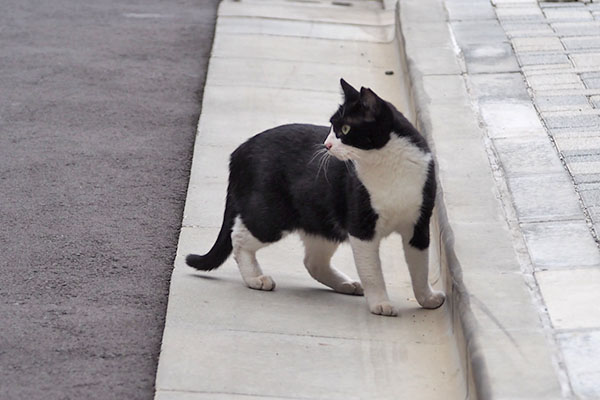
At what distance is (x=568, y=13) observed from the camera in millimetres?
9352

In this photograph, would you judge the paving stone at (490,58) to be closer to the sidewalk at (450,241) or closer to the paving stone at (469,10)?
the sidewalk at (450,241)

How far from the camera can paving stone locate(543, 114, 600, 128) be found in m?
6.87

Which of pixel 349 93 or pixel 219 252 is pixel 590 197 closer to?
pixel 349 93

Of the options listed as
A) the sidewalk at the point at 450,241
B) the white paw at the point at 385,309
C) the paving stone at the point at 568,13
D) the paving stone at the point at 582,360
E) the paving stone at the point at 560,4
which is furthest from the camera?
the paving stone at the point at 560,4

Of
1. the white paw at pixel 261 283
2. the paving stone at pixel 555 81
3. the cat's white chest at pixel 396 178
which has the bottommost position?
the paving stone at pixel 555 81

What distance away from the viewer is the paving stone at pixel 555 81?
757cm

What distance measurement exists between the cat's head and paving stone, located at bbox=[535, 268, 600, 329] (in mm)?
961

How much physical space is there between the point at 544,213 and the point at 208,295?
1768mm

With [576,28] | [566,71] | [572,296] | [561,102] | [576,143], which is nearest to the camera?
[572,296]

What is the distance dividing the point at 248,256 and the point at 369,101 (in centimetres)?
108

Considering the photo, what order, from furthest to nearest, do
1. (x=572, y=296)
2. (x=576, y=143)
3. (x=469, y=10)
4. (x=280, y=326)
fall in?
(x=469, y=10) → (x=576, y=143) → (x=280, y=326) → (x=572, y=296)

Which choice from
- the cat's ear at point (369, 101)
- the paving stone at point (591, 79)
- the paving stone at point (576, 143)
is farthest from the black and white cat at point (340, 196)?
the paving stone at point (591, 79)

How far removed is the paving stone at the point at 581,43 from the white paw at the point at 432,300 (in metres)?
3.74

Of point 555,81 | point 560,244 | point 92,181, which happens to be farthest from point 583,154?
point 92,181
